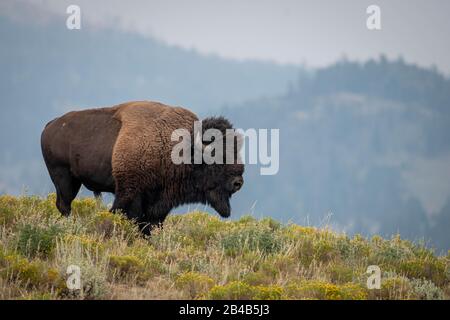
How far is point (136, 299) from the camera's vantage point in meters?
7.67

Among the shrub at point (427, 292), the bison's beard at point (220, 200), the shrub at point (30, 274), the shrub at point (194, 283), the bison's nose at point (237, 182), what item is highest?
the bison's nose at point (237, 182)

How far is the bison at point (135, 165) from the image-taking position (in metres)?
11.5

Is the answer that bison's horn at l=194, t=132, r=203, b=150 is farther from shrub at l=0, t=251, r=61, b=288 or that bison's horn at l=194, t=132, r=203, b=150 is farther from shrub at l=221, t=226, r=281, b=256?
shrub at l=0, t=251, r=61, b=288

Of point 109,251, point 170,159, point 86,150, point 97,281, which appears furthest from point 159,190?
point 97,281

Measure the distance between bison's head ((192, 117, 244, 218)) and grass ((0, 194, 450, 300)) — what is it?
506 millimetres

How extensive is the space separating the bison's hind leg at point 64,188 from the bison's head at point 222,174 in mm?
2029

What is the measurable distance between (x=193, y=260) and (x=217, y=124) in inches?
112

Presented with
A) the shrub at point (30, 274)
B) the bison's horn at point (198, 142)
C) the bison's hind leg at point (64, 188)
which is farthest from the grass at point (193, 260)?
the bison's horn at point (198, 142)

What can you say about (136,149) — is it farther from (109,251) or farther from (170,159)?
(109,251)

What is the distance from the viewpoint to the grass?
8188mm

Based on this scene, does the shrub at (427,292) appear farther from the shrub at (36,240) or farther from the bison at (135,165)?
the shrub at (36,240)

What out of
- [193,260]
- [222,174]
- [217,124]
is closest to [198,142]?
[217,124]

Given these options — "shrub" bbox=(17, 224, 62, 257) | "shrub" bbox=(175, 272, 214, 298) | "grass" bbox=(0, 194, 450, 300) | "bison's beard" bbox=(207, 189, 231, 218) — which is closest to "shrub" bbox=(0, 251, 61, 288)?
"grass" bbox=(0, 194, 450, 300)

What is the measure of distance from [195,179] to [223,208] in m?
0.65
